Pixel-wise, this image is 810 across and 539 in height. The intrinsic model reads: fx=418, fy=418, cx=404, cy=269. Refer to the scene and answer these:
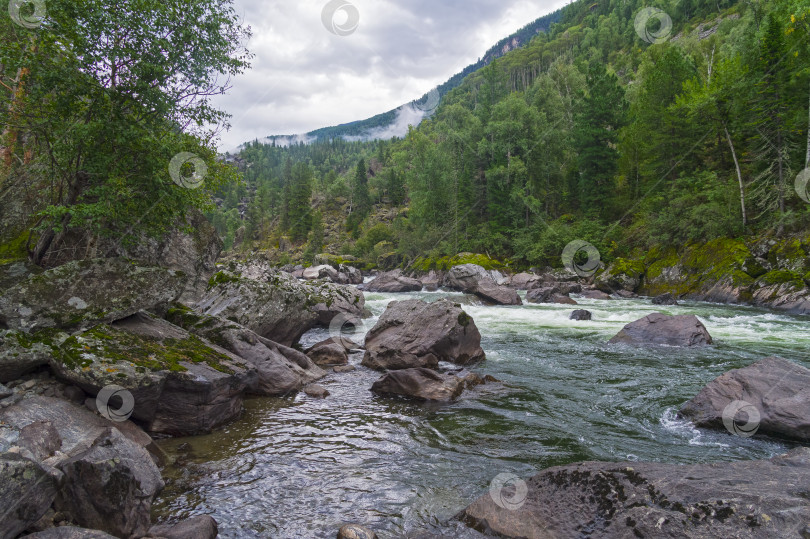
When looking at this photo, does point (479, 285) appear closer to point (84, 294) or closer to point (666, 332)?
point (666, 332)

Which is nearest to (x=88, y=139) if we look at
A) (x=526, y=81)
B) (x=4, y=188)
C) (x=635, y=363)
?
(x=4, y=188)

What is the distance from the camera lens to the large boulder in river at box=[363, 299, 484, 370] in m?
12.5

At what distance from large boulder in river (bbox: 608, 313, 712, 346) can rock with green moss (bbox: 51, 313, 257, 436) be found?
13.4 meters

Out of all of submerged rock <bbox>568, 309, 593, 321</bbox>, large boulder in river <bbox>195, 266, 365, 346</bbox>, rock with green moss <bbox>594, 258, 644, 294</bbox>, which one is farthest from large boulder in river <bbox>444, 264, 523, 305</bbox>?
large boulder in river <bbox>195, 266, 365, 346</bbox>

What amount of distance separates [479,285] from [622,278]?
11.7 m

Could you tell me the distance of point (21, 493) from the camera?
3.69 m

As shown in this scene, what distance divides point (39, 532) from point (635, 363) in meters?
13.5

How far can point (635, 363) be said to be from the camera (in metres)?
12.6

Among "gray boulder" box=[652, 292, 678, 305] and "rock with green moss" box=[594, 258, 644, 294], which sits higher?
"rock with green moss" box=[594, 258, 644, 294]

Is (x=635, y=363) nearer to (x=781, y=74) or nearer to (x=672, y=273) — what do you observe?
(x=672, y=273)

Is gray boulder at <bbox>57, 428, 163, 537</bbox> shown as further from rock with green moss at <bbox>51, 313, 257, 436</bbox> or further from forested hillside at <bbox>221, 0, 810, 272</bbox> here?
forested hillside at <bbox>221, 0, 810, 272</bbox>

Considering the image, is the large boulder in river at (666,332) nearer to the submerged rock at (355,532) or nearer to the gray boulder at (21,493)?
the submerged rock at (355,532)

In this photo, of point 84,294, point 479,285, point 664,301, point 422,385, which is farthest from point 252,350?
point 664,301

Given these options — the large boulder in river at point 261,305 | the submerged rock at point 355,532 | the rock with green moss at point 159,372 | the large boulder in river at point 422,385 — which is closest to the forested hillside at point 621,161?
the large boulder in river at point 261,305
